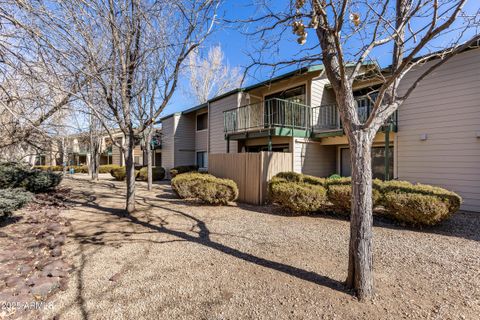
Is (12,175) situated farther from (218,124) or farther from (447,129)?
(447,129)

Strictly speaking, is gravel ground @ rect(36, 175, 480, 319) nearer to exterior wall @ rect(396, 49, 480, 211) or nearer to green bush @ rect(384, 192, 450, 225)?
green bush @ rect(384, 192, 450, 225)

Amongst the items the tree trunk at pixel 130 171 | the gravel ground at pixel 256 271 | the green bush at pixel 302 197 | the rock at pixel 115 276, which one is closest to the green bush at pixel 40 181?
the gravel ground at pixel 256 271

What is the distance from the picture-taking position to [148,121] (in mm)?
6453

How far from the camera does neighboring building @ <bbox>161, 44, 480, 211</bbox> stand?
6949 millimetres

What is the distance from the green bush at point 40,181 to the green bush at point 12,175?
170 mm

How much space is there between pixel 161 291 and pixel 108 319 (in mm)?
621

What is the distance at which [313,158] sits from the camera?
33.9 feet

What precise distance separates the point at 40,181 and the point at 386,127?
13.4 metres

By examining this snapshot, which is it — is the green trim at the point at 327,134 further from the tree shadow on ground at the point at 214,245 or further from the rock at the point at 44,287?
the rock at the point at 44,287

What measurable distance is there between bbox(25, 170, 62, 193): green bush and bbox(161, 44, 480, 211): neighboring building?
26.1 feet

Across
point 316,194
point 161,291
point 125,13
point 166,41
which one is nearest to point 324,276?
point 161,291

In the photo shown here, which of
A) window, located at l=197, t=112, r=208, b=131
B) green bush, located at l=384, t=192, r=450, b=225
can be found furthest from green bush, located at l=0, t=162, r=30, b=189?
green bush, located at l=384, t=192, r=450, b=225

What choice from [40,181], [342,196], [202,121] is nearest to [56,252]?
[342,196]

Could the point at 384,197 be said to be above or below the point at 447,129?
below
